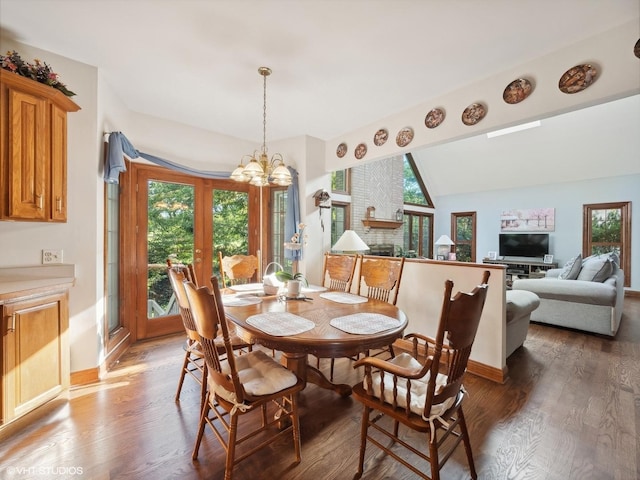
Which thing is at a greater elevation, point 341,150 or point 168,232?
point 341,150

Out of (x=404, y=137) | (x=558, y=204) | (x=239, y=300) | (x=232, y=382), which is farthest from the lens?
(x=558, y=204)

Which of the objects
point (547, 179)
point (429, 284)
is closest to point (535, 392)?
point (429, 284)

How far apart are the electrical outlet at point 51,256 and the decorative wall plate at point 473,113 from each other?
149 inches

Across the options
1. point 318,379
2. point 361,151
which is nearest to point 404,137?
point 361,151

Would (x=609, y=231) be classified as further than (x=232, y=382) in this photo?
Yes

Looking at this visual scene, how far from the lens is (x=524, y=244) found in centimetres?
740

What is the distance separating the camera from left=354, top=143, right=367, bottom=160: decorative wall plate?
148 inches

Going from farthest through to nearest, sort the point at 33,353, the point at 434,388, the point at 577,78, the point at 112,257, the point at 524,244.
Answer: the point at 524,244
the point at 112,257
the point at 577,78
the point at 33,353
the point at 434,388

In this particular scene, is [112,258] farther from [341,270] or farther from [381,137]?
[381,137]

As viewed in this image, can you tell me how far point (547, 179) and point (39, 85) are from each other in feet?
29.8

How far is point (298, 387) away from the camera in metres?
1.59

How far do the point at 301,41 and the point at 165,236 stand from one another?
272 centimetres

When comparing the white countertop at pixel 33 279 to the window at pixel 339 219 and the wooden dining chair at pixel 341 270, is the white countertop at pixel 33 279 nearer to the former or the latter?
the wooden dining chair at pixel 341 270

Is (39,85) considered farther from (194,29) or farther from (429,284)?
(429,284)
